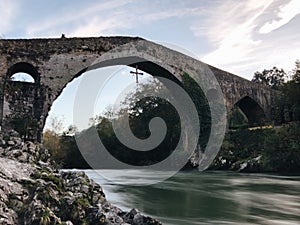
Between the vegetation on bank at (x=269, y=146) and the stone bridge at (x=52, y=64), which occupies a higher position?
the stone bridge at (x=52, y=64)

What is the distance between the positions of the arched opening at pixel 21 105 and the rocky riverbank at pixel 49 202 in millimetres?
6461

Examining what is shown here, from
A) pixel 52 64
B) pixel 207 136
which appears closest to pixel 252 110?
pixel 207 136

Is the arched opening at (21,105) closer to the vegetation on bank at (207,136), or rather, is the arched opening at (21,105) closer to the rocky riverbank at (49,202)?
the vegetation on bank at (207,136)

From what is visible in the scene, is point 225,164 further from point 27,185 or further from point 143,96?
point 27,185

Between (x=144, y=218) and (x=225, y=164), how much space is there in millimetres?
15797

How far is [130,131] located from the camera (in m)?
30.3

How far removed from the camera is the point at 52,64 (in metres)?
14.8

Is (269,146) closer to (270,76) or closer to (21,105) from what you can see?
(21,105)

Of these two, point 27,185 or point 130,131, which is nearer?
point 27,185

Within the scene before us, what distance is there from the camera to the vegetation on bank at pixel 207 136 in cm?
1761

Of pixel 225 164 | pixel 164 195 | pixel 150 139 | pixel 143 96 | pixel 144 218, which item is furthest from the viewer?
pixel 143 96

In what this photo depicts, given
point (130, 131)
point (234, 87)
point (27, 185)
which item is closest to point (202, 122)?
point (234, 87)

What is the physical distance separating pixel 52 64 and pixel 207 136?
10226 mm

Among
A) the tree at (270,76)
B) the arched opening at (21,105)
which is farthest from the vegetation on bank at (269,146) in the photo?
the tree at (270,76)
